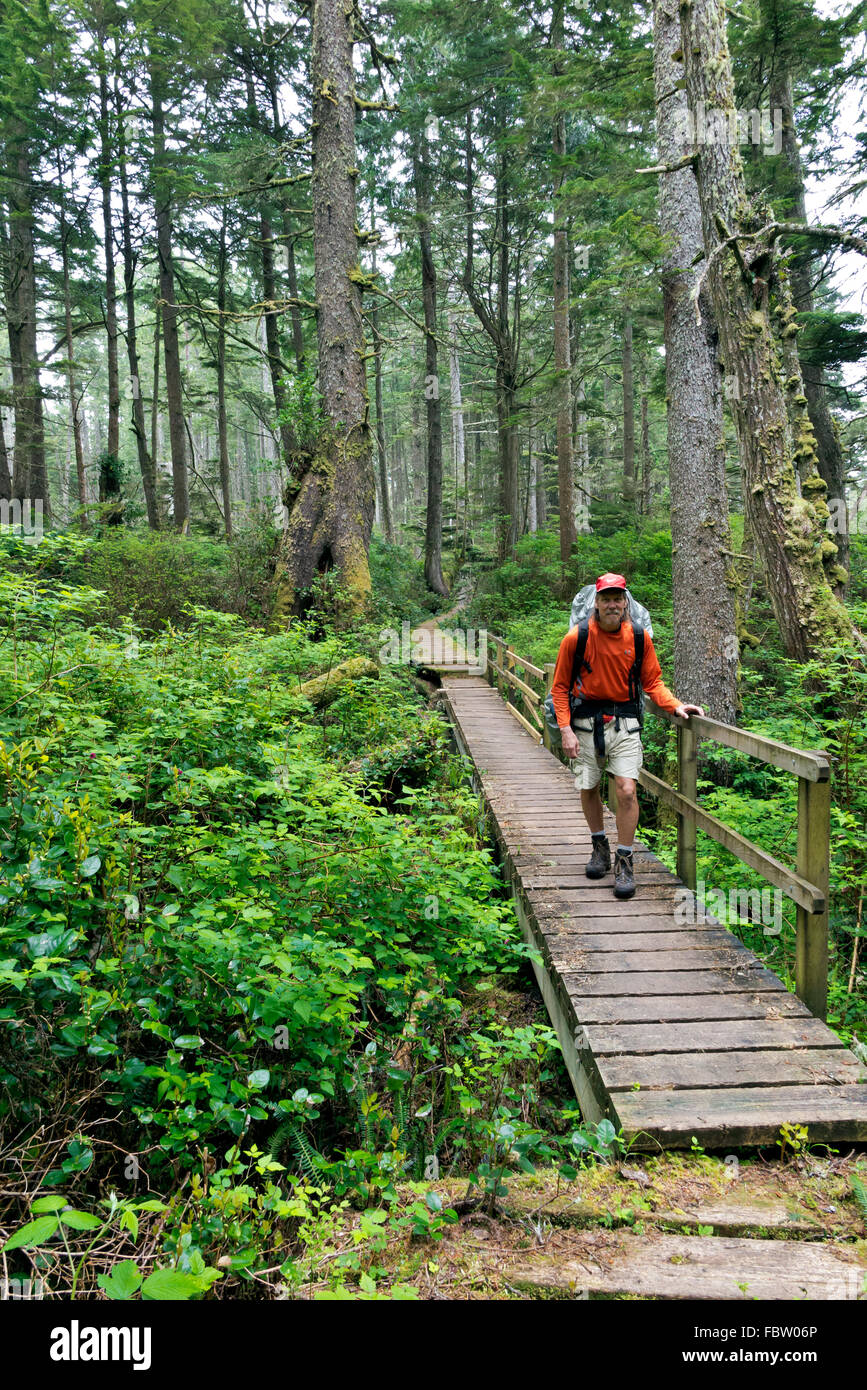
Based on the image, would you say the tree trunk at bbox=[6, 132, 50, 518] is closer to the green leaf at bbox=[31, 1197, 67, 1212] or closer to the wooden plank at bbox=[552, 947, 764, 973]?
the wooden plank at bbox=[552, 947, 764, 973]

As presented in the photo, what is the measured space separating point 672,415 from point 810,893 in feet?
23.7

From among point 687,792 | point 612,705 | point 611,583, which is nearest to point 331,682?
point 612,705

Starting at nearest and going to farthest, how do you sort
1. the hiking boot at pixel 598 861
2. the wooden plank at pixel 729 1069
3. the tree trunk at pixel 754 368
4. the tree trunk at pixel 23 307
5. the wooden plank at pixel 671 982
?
1. the wooden plank at pixel 729 1069
2. the wooden plank at pixel 671 982
3. the hiking boot at pixel 598 861
4. the tree trunk at pixel 754 368
5. the tree trunk at pixel 23 307

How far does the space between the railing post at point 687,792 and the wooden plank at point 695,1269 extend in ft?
9.54

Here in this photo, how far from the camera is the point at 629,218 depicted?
8.57 metres

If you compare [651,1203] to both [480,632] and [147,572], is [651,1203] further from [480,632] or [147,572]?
[480,632]

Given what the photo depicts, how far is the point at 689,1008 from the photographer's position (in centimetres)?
376

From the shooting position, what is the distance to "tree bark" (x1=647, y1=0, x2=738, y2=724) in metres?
8.70

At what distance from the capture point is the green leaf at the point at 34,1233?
5.63 ft

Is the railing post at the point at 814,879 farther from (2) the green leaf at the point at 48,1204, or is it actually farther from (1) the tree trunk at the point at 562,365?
(1) the tree trunk at the point at 562,365

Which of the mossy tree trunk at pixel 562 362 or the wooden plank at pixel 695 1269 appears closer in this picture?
the wooden plank at pixel 695 1269

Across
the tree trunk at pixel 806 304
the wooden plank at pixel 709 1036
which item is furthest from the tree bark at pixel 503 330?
the wooden plank at pixel 709 1036
